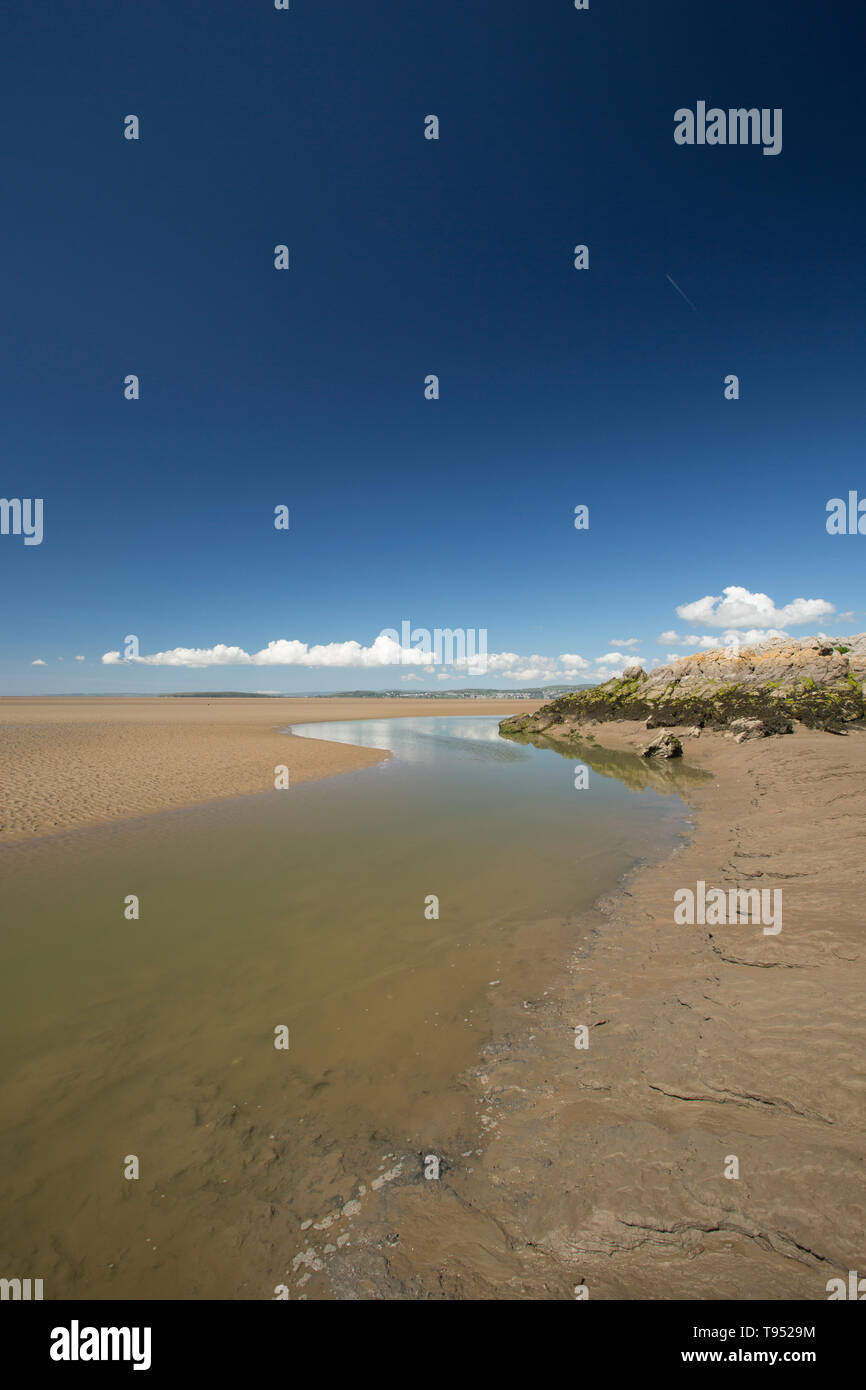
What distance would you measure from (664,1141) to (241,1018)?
4.83m

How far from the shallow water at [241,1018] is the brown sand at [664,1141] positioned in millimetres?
487

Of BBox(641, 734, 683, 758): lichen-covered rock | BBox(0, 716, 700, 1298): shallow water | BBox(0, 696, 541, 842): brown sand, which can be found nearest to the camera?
BBox(0, 716, 700, 1298): shallow water

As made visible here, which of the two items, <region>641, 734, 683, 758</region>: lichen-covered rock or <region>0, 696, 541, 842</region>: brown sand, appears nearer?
<region>0, 696, 541, 842</region>: brown sand

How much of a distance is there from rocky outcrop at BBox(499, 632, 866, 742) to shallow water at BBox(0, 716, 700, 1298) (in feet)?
55.9

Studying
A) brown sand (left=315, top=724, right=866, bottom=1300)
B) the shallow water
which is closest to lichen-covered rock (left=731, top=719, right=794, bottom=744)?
the shallow water

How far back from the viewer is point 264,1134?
447 cm

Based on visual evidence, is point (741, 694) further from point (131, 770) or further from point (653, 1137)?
point (131, 770)

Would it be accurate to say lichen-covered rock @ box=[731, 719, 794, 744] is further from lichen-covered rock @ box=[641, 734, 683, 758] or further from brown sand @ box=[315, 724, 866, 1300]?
brown sand @ box=[315, 724, 866, 1300]

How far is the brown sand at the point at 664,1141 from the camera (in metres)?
3.00

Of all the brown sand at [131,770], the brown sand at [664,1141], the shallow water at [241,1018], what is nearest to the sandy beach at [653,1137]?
the brown sand at [664,1141]

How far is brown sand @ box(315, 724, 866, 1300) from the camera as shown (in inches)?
118

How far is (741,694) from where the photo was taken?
31.3 metres

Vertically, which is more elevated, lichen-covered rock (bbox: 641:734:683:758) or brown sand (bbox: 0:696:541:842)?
lichen-covered rock (bbox: 641:734:683:758)
